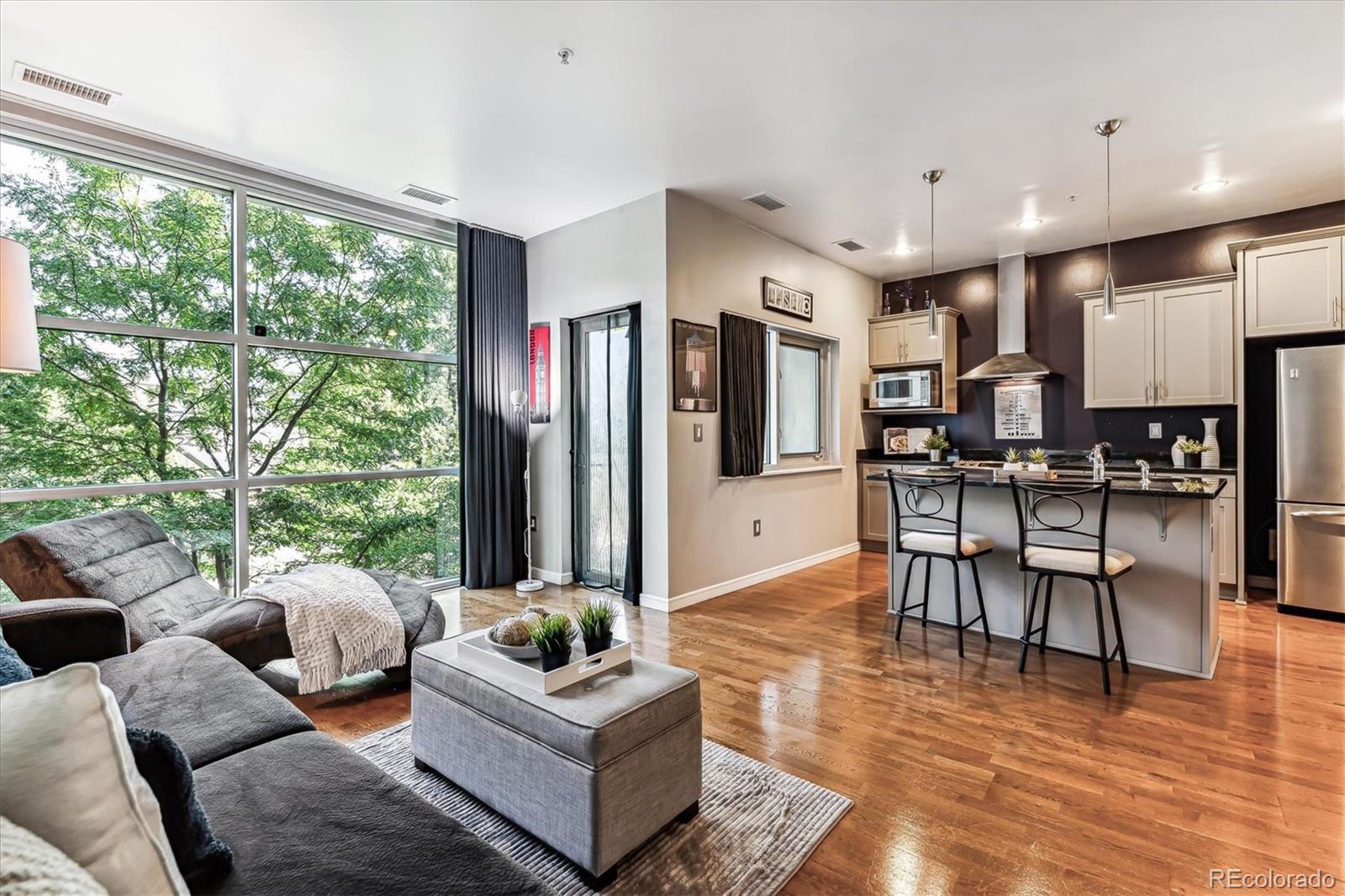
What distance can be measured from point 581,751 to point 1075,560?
8.59 feet

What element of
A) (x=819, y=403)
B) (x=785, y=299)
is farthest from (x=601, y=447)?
(x=819, y=403)

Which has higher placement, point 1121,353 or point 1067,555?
point 1121,353

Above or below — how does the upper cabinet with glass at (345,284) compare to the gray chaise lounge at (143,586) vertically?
above

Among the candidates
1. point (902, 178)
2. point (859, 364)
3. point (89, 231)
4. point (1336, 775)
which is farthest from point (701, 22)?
point (859, 364)

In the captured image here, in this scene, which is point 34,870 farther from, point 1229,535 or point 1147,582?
point 1229,535

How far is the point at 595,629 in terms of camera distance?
194cm

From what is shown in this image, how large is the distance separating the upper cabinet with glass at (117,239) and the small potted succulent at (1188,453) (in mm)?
6937

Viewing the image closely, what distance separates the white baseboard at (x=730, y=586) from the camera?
4.32 meters

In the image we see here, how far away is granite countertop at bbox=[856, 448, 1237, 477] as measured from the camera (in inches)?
186

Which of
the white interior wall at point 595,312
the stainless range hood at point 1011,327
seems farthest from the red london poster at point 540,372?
the stainless range hood at point 1011,327

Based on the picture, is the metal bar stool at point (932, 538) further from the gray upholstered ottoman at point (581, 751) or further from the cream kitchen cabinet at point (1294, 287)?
the cream kitchen cabinet at point (1294, 287)

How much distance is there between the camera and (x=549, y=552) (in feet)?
16.9

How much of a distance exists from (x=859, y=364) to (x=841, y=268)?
3.32 ft

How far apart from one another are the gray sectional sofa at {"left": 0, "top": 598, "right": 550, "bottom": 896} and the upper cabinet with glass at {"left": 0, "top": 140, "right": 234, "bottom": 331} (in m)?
2.17
